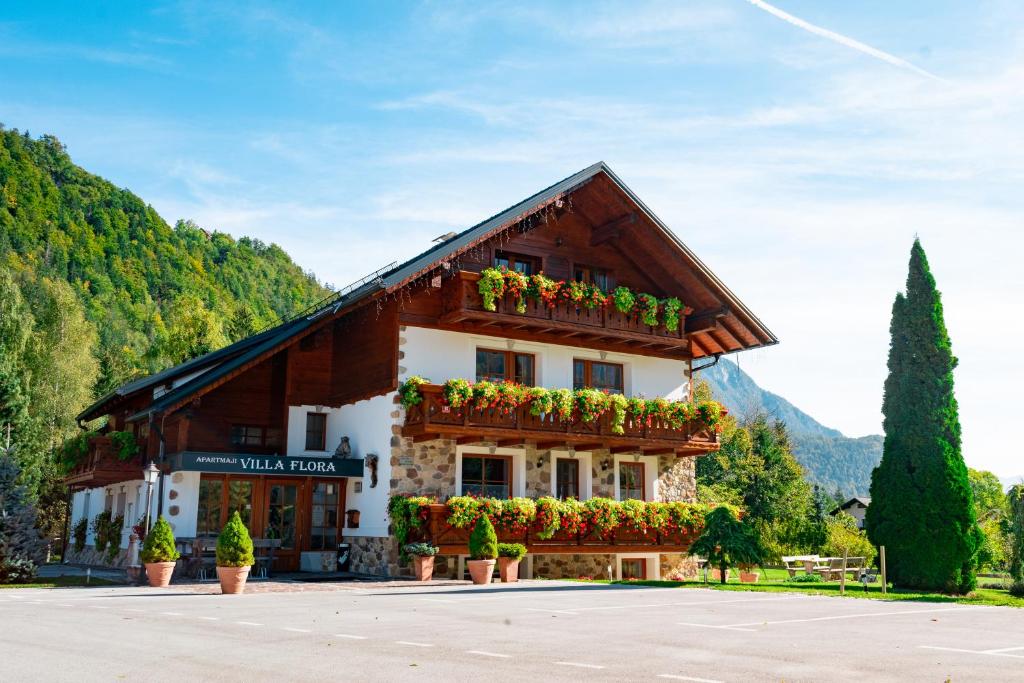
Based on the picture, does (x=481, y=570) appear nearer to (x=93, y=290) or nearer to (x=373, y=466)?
(x=373, y=466)

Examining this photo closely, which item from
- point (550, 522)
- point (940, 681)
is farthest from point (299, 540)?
point (940, 681)

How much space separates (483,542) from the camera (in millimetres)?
20578

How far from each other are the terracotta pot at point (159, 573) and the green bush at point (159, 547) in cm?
8

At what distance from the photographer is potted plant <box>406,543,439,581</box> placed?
21469mm

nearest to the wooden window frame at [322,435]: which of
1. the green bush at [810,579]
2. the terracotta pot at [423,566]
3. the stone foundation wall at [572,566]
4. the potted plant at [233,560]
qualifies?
the terracotta pot at [423,566]

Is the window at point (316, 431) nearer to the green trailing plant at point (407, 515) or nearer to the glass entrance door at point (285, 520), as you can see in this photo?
the glass entrance door at point (285, 520)

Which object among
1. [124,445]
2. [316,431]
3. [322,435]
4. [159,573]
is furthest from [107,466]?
[159,573]

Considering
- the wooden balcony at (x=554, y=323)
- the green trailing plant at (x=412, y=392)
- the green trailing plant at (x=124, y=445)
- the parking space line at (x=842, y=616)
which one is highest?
the wooden balcony at (x=554, y=323)

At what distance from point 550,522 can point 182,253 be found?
67.4 metres

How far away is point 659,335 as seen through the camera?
26641 millimetres

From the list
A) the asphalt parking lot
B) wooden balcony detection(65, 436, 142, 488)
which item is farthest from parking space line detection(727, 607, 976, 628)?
wooden balcony detection(65, 436, 142, 488)

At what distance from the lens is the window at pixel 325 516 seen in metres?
24.8

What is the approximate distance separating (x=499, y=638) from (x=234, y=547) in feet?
27.8

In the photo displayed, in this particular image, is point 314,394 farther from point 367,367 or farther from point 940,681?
point 940,681
